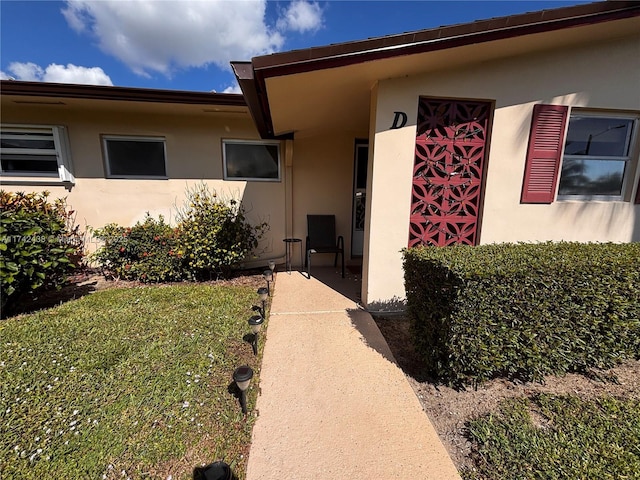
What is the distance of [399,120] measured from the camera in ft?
10.3

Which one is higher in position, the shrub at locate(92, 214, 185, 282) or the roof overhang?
the roof overhang

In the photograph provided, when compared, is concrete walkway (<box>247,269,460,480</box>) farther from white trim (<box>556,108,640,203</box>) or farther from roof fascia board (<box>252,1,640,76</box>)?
white trim (<box>556,108,640,203</box>)

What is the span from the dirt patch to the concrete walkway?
0.10m

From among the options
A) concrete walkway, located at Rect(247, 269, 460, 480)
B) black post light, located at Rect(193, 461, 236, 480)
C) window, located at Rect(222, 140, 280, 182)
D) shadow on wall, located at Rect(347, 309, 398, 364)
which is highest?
window, located at Rect(222, 140, 280, 182)

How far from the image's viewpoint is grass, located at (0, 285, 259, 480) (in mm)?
1624

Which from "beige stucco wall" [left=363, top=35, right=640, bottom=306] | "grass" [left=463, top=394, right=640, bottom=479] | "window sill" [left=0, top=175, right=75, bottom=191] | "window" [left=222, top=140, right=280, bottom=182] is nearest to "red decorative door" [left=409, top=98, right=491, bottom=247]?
"beige stucco wall" [left=363, top=35, right=640, bottom=306]

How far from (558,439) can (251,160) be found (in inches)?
214

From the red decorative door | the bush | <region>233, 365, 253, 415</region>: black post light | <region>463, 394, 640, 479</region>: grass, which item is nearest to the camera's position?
<region>463, 394, 640, 479</region>: grass

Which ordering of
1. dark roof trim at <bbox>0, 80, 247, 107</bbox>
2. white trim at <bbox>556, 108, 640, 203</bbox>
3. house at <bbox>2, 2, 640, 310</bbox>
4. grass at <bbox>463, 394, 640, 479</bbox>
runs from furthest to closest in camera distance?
dark roof trim at <bbox>0, 80, 247, 107</bbox>
white trim at <bbox>556, 108, 640, 203</bbox>
house at <bbox>2, 2, 640, 310</bbox>
grass at <bbox>463, 394, 640, 479</bbox>

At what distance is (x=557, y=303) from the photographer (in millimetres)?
2105

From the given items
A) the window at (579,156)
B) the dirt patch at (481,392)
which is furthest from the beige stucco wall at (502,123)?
the dirt patch at (481,392)

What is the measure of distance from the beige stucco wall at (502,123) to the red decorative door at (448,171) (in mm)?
117

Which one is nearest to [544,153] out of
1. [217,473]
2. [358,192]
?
[358,192]

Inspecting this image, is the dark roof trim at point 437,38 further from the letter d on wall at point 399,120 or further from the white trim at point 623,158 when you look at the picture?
the white trim at point 623,158
